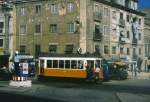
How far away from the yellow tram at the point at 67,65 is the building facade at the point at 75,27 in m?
16.5

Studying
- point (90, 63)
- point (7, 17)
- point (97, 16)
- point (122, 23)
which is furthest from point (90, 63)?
point (7, 17)

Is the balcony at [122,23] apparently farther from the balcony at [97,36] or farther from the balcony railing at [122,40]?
the balcony at [97,36]

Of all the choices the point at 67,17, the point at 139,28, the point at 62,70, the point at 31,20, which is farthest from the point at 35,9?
the point at 62,70

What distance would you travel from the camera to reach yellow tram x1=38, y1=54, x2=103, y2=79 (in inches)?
1865

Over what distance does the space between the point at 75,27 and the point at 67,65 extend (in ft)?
65.3

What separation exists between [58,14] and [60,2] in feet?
5.84

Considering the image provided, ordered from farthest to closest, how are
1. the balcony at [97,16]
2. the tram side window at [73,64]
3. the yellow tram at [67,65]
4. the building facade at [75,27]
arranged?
1. the balcony at [97,16]
2. the building facade at [75,27]
3. the tram side window at [73,64]
4. the yellow tram at [67,65]

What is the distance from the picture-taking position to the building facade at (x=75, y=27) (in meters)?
66.9

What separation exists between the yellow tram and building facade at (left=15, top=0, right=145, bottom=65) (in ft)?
54.3

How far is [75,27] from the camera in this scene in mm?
67375

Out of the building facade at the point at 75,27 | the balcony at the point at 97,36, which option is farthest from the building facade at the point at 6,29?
the balcony at the point at 97,36

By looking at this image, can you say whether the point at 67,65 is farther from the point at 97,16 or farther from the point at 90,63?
the point at 97,16

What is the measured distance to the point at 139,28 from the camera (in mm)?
81500

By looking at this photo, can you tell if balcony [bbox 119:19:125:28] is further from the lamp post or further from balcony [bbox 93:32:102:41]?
the lamp post
